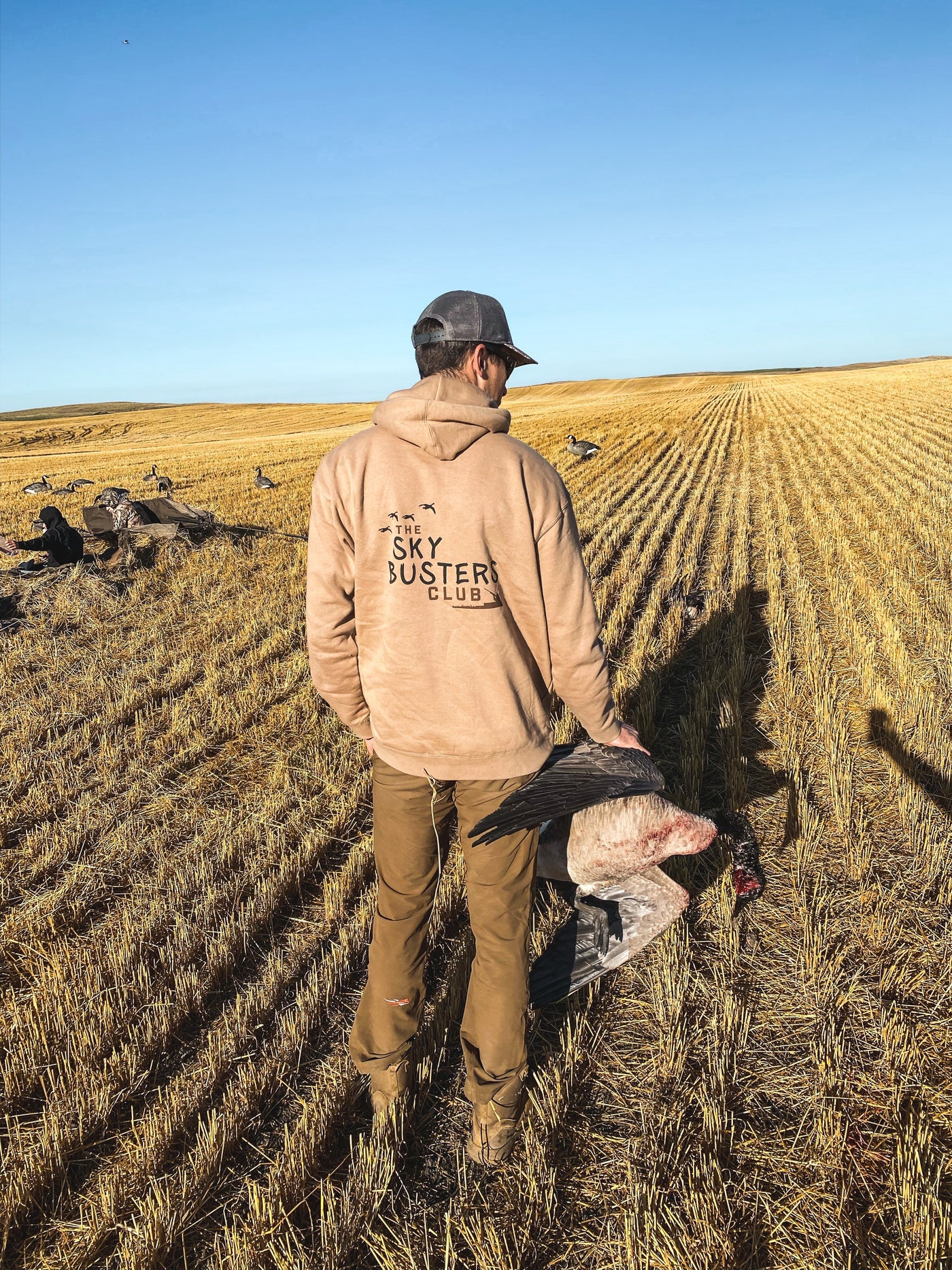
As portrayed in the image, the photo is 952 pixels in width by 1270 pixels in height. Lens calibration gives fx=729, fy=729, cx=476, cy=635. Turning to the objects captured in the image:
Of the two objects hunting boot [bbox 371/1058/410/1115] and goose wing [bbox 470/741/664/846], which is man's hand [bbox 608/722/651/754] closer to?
goose wing [bbox 470/741/664/846]

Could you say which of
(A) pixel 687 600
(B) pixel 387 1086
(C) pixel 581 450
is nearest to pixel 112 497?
(A) pixel 687 600

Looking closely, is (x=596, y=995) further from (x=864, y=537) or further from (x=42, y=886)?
(x=864, y=537)

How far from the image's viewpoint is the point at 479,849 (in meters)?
2.09

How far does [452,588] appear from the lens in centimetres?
197

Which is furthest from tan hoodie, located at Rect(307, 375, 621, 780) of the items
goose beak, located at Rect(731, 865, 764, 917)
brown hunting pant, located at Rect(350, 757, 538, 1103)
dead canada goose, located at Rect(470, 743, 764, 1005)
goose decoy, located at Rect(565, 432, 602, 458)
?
goose decoy, located at Rect(565, 432, 602, 458)

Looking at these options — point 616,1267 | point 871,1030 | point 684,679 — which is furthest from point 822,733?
point 616,1267

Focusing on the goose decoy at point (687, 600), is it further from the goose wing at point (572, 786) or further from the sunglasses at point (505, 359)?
the sunglasses at point (505, 359)

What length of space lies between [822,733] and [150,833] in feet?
13.3

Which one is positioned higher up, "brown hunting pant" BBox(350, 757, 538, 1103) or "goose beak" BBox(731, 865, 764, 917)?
"brown hunting pant" BBox(350, 757, 538, 1103)

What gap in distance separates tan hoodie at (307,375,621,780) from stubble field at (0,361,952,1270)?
1219 mm

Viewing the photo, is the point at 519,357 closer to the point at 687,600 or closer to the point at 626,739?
the point at 626,739

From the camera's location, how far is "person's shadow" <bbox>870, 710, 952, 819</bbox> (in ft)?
13.0

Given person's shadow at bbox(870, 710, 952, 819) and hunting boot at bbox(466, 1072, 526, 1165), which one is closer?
hunting boot at bbox(466, 1072, 526, 1165)

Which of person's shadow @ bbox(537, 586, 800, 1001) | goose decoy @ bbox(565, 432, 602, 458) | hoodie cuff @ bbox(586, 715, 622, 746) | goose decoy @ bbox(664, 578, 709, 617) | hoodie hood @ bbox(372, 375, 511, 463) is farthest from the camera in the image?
goose decoy @ bbox(565, 432, 602, 458)
